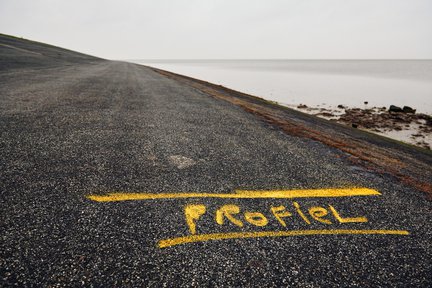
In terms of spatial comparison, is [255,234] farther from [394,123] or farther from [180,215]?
[394,123]

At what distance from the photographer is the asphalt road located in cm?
252

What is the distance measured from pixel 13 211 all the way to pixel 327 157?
6.31m

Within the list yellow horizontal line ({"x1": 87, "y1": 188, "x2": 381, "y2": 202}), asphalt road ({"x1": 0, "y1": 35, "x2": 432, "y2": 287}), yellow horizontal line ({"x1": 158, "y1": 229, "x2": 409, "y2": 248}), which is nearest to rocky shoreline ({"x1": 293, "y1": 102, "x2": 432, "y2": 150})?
asphalt road ({"x1": 0, "y1": 35, "x2": 432, "y2": 287})

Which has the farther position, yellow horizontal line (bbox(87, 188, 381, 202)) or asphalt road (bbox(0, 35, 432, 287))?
yellow horizontal line (bbox(87, 188, 381, 202))

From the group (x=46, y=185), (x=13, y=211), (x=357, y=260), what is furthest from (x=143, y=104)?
(x=357, y=260)

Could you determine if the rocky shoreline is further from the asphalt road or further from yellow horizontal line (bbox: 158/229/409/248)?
yellow horizontal line (bbox: 158/229/409/248)

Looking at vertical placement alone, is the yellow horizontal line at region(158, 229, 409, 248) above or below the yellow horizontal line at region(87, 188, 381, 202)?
below

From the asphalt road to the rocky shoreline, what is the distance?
1451cm

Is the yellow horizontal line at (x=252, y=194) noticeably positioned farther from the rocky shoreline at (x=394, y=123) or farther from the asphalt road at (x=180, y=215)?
the rocky shoreline at (x=394, y=123)

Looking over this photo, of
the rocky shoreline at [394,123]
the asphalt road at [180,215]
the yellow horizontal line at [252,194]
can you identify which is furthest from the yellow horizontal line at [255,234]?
the rocky shoreline at [394,123]

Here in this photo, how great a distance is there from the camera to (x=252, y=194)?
4.06 metres

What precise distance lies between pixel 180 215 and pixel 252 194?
1296 millimetres

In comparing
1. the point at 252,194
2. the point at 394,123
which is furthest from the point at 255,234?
the point at 394,123

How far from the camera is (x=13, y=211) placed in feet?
10.3
